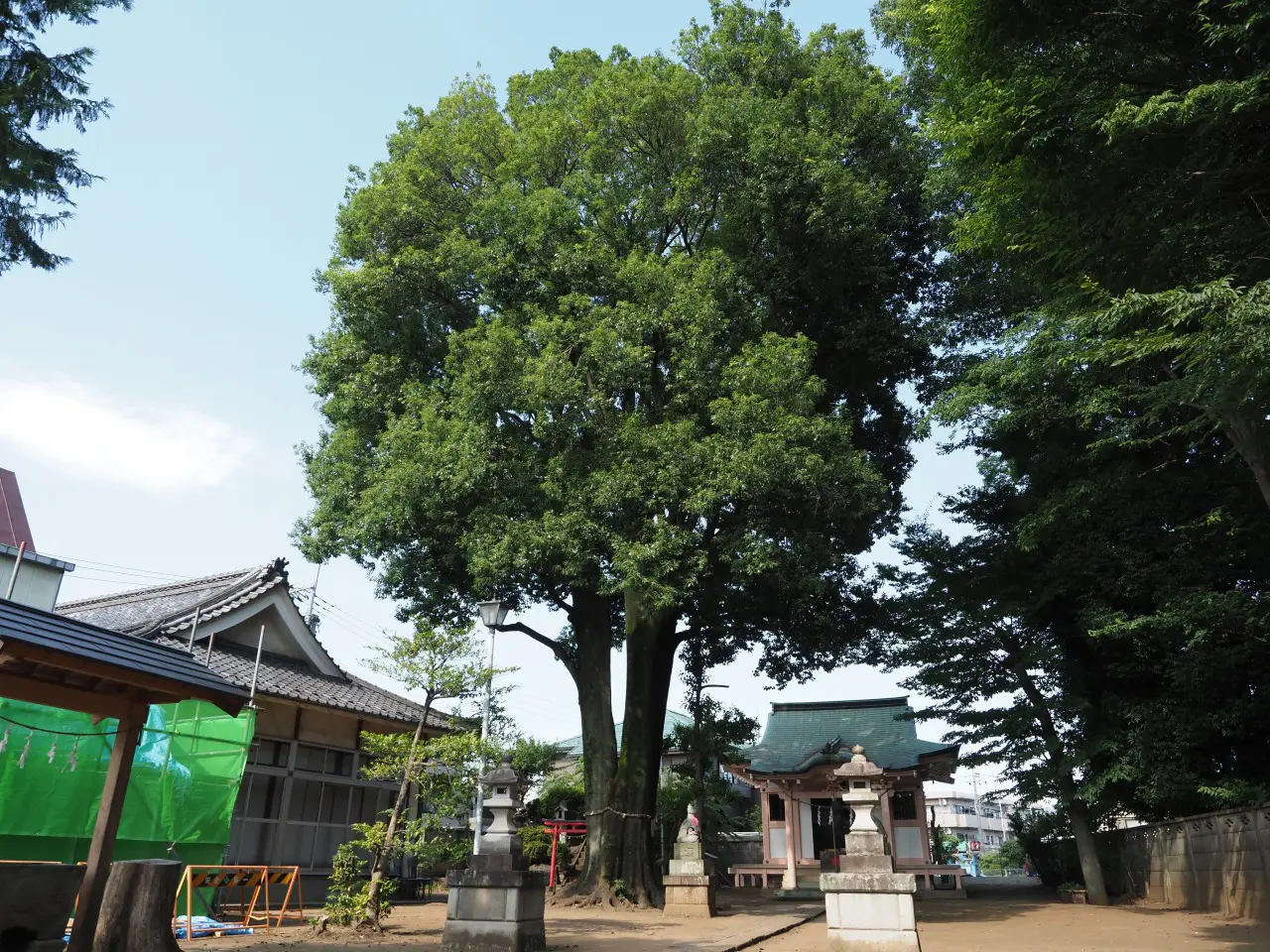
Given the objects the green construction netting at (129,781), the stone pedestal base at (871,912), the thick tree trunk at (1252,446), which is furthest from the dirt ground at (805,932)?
the thick tree trunk at (1252,446)

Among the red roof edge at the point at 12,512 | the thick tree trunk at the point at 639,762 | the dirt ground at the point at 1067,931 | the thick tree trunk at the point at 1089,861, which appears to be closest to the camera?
the dirt ground at the point at 1067,931

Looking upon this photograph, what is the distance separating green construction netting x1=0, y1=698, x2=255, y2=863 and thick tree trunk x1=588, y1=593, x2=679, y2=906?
647cm

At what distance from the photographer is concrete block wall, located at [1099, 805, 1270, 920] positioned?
40.1ft

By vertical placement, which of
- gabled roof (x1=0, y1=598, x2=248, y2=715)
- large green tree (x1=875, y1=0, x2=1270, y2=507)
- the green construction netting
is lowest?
the green construction netting

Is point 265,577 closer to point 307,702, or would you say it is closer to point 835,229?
point 307,702

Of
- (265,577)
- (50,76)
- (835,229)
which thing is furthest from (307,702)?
(835,229)

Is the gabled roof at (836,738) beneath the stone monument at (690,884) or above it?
above

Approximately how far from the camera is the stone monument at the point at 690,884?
551 inches

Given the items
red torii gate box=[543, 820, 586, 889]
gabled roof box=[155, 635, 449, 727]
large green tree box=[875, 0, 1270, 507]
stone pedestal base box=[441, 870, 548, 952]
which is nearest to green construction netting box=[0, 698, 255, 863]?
gabled roof box=[155, 635, 449, 727]

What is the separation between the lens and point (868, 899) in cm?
984

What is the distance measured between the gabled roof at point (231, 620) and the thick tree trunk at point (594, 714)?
2813 millimetres

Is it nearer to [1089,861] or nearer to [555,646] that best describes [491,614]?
[555,646]

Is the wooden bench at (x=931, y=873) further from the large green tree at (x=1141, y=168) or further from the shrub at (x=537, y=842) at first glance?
the large green tree at (x=1141, y=168)

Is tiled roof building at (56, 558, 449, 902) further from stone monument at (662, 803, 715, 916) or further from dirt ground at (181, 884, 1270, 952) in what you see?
stone monument at (662, 803, 715, 916)
